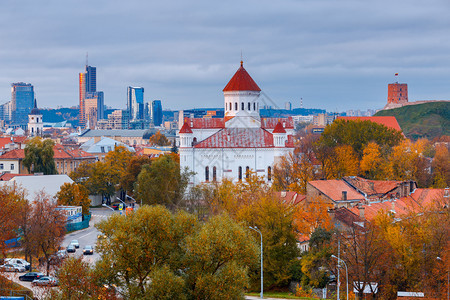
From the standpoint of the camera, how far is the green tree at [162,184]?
279 ft

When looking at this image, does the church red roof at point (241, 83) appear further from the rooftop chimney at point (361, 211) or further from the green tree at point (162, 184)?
the rooftop chimney at point (361, 211)

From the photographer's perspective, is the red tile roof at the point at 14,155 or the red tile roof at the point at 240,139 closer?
the red tile roof at the point at 240,139

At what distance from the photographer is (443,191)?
76312 millimetres

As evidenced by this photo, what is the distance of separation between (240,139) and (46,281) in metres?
53.9

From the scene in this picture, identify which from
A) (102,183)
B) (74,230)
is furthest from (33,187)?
(102,183)

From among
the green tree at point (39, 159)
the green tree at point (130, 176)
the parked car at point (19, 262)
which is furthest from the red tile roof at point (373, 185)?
the green tree at point (39, 159)

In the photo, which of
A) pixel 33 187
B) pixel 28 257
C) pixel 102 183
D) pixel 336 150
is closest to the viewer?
pixel 28 257

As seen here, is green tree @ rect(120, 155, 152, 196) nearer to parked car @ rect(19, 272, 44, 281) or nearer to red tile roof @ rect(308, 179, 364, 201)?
red tile roof @ rect(308, 179, 364, 201)

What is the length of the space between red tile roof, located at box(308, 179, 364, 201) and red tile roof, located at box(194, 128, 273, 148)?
78.0 feet

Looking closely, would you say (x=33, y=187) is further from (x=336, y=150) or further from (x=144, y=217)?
(x=144, y=217)

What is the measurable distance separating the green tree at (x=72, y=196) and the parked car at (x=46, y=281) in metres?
33.5

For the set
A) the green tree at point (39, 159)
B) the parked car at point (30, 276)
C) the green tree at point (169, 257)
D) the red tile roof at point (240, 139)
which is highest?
the red tile roof at point (240, 139)

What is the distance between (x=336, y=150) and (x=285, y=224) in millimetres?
37691

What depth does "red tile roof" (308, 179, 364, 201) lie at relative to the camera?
233 ft
